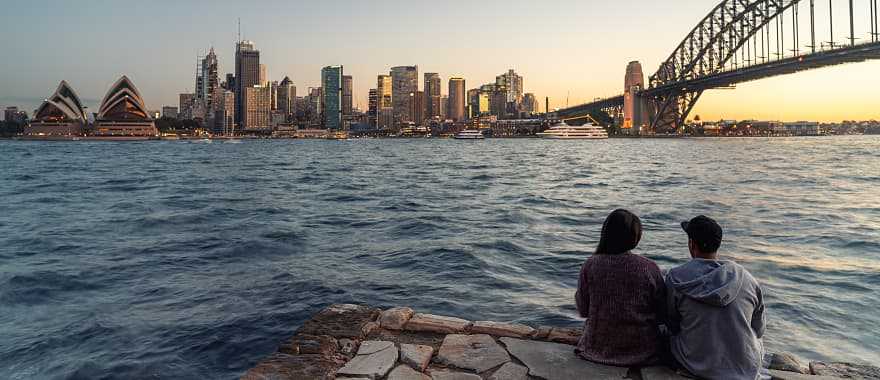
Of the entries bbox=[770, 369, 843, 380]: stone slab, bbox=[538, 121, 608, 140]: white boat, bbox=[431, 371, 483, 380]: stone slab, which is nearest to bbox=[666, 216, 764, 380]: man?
bbox=[770, 369, 843, 380]: stone slab

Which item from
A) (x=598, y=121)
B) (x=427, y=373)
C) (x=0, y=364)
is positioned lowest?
(x=0, y=364)

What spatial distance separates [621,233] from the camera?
3.53 metres

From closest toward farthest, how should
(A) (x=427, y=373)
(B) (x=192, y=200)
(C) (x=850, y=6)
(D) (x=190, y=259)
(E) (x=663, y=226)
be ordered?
(A) (x=427, y=373)
(D) (x=190, y=259)
(E) (x=663, y=226)
(B) (x=192, y=200)
(C) (x=850, y=6)

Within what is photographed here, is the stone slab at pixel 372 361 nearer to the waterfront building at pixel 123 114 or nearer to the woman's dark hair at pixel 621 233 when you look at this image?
the woman's dark hair at pixel 621 233

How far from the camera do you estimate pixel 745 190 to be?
20750mm

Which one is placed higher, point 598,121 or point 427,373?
point 598,121

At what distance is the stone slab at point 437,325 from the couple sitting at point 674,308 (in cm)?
113

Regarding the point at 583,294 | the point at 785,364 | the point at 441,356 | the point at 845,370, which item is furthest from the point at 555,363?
the point at 845,370

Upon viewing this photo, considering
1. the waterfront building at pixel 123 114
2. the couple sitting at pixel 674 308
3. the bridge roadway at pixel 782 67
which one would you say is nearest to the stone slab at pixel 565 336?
the couple sitting at pixel 674 308

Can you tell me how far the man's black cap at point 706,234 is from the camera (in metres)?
A: 3.40

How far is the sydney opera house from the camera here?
11600 cm

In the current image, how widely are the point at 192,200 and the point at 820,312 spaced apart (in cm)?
1789

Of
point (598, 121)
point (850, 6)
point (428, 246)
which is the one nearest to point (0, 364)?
point (428, 246)

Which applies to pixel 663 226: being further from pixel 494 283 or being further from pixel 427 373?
pixel 427 373
